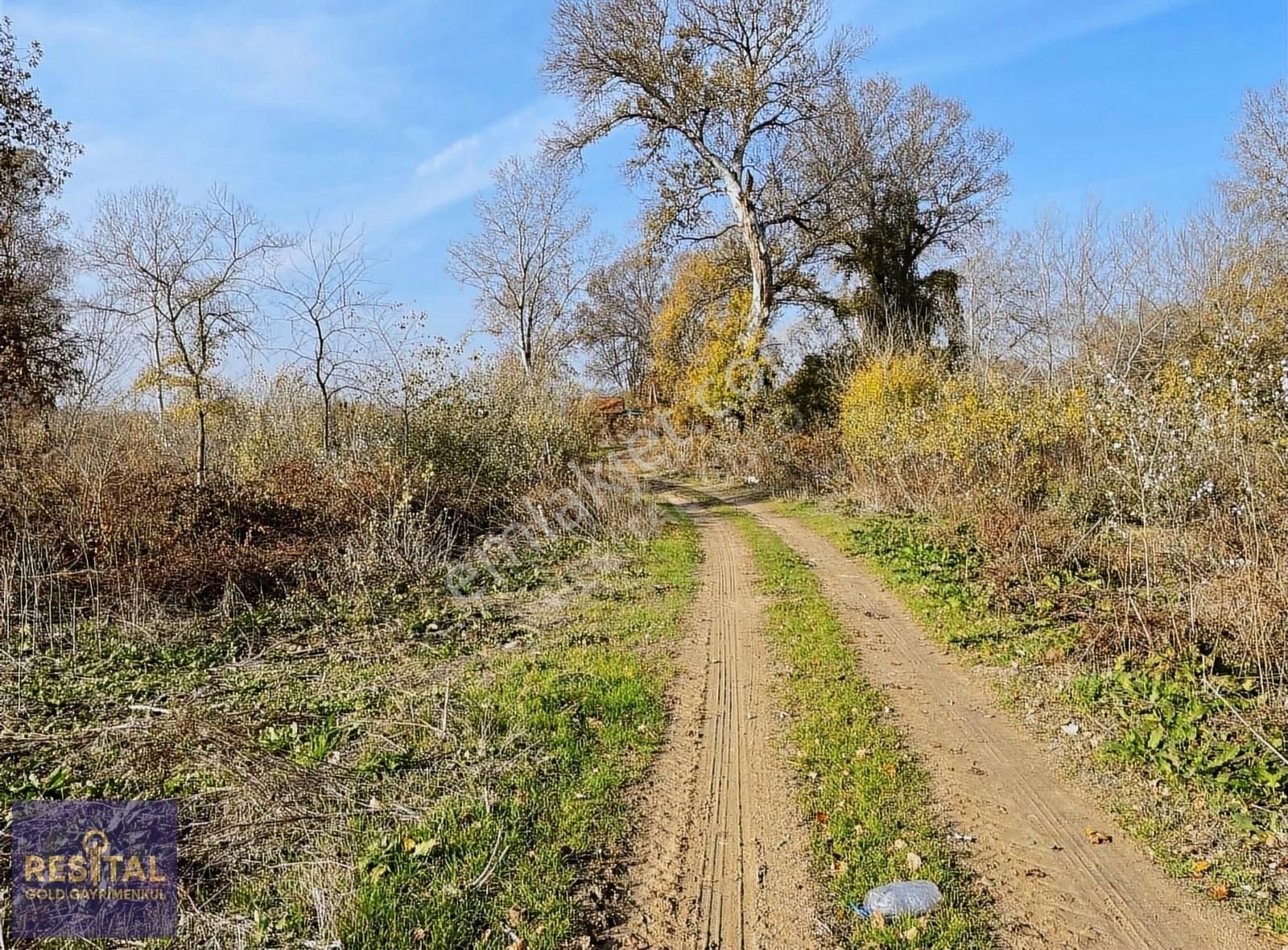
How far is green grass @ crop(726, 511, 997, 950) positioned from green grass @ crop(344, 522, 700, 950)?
3.75 ft

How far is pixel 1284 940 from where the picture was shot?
319cm

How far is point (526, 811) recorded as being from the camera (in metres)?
4.18

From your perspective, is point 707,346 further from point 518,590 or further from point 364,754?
point 364,754

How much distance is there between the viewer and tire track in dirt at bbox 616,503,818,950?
131 inches

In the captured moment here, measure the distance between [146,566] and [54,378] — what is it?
6.44 meters

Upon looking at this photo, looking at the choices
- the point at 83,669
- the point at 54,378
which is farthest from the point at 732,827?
the point at 54,378

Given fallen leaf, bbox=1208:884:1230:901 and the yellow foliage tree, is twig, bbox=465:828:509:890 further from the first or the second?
the yellow foliage tree

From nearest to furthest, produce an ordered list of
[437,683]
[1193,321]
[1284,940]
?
[1284,940] < [437,683] < [1193,321]

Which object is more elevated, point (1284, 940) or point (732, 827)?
point (732, 827)

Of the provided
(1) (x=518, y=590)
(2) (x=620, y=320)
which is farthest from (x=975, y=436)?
(2) (x=620, y=320)

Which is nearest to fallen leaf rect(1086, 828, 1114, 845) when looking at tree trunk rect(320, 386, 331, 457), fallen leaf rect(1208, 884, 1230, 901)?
fallen leaf rect(1208, 884, 1230, 901)

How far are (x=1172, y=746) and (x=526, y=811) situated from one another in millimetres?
4211

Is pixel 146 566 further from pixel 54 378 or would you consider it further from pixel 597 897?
pixel 597 897

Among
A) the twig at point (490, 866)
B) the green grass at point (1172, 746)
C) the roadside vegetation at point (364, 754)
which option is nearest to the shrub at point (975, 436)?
the green grass at point (1172, 746)
